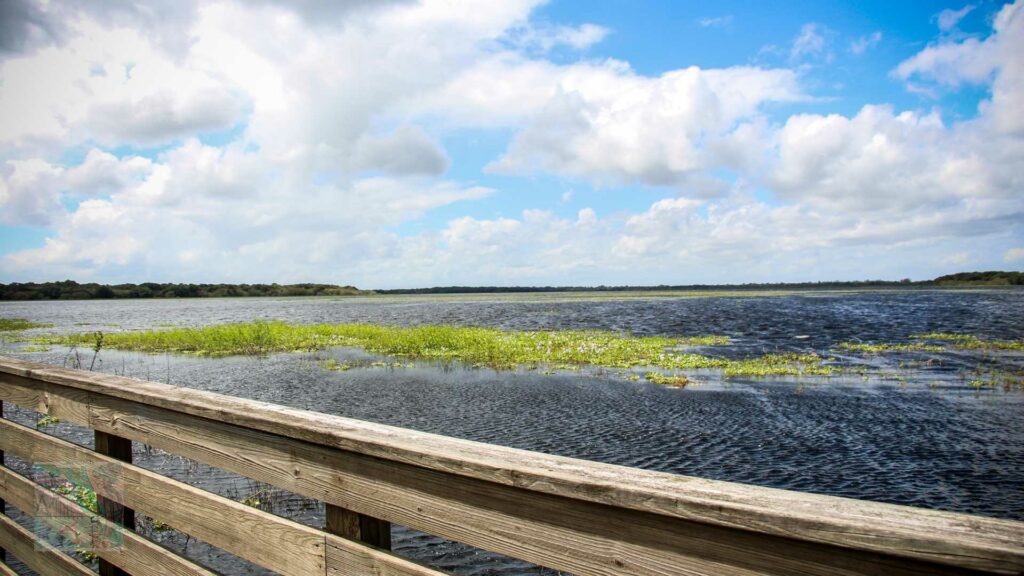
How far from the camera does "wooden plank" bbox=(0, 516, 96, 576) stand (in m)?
4.21

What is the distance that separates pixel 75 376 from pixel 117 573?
1358 mm

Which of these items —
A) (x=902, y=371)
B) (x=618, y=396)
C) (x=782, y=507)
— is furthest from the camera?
(x=902, y=371)

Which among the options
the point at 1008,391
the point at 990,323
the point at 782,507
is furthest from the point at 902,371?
the point at 990,323

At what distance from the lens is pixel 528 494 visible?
208cm

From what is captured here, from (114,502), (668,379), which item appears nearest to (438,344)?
(668,379)

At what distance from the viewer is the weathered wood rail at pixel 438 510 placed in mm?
1559

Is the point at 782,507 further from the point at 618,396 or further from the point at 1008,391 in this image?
the point at 1008,391

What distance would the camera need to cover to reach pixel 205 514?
322 cm

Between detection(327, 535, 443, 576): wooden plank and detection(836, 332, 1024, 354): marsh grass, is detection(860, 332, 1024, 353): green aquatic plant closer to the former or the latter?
detection(836, 332, 1024, 354): marsh grass

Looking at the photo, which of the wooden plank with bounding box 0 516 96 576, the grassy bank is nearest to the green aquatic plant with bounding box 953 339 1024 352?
the grassy bank

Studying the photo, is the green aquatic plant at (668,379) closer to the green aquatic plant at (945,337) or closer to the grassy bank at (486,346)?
the grassy bank at (486,346)

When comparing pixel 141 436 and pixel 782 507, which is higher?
pixel 782 507

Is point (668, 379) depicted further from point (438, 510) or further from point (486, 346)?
point (438, 510)

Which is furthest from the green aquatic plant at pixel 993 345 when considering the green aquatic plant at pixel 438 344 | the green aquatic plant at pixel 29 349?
the green aquatic plant at pixel 29 349
